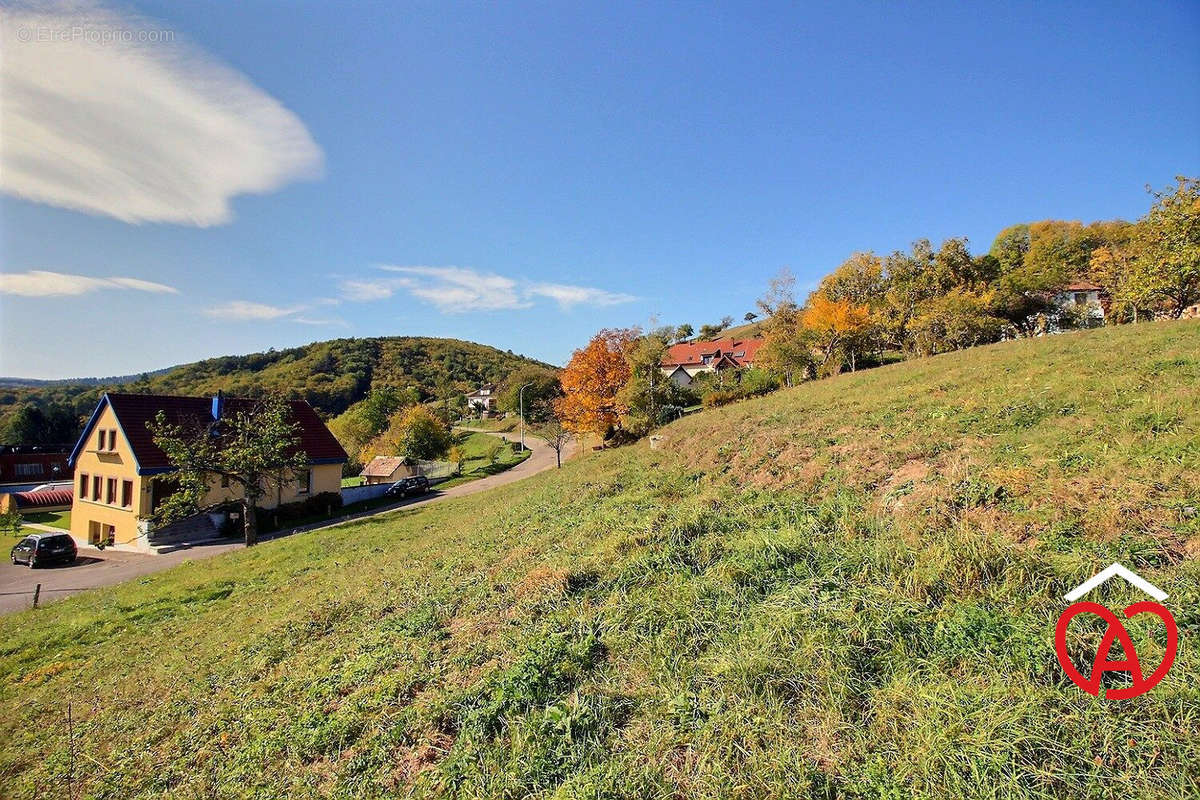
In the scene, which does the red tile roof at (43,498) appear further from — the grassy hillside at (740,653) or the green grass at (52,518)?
the grassy hillside at (740,653)

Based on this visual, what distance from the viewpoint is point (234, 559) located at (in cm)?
1825

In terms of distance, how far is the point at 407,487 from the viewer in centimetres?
3650

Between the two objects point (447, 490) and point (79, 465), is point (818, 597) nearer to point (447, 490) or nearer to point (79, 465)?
point (447, 490)

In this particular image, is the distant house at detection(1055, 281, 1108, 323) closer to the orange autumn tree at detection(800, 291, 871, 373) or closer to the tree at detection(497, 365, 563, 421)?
the orange autumn tree at detection(800, 291, 871, 373)

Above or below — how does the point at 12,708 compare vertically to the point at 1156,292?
below

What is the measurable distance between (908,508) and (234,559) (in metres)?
22.1

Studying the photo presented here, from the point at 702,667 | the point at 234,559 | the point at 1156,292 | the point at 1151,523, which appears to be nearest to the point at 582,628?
the point at 702,667

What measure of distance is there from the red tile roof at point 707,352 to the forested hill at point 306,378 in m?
54.7

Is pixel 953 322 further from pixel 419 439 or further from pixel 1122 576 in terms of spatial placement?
pixel 419 439

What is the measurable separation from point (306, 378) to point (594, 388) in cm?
9137

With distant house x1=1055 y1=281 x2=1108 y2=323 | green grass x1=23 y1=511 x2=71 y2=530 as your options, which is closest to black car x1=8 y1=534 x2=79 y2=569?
green grass x1=23 y1=511 x2=71 y2=530

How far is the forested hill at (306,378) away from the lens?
8331cm

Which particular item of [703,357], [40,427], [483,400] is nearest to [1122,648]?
[703,357]

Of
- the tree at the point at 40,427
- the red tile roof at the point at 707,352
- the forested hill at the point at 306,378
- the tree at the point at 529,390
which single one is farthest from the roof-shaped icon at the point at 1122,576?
the tree at the point at 40,427
